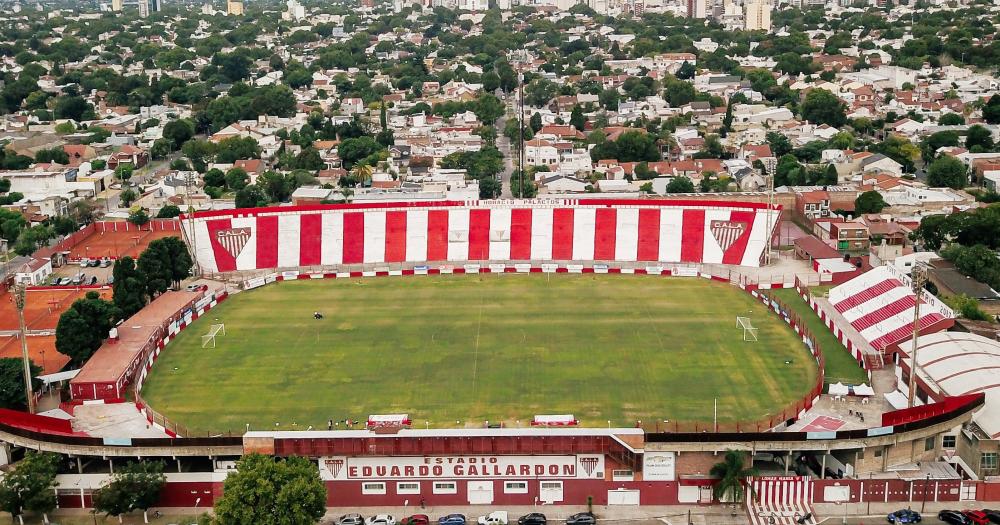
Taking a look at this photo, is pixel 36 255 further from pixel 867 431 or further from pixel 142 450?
pixel 867 431

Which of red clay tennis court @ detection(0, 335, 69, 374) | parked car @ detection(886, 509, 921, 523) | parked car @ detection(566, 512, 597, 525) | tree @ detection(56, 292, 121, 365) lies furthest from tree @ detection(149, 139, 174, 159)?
parked car @ detection(886, 509, 921, 523)

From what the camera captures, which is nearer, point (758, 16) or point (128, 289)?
point (128, 289)

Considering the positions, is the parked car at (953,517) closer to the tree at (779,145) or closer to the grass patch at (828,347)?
the grass patch at (828,347)

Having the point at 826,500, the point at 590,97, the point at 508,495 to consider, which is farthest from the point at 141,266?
the point at 590,97

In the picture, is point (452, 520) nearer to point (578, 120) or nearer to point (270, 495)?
point (270, 495)

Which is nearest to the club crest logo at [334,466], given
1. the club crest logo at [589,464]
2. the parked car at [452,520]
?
the parked car at [452,520]

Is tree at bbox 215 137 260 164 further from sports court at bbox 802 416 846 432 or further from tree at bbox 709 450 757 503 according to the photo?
tree at bbox 709 450 757 503

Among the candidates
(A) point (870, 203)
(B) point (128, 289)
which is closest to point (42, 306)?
(B) point (128, 289)
